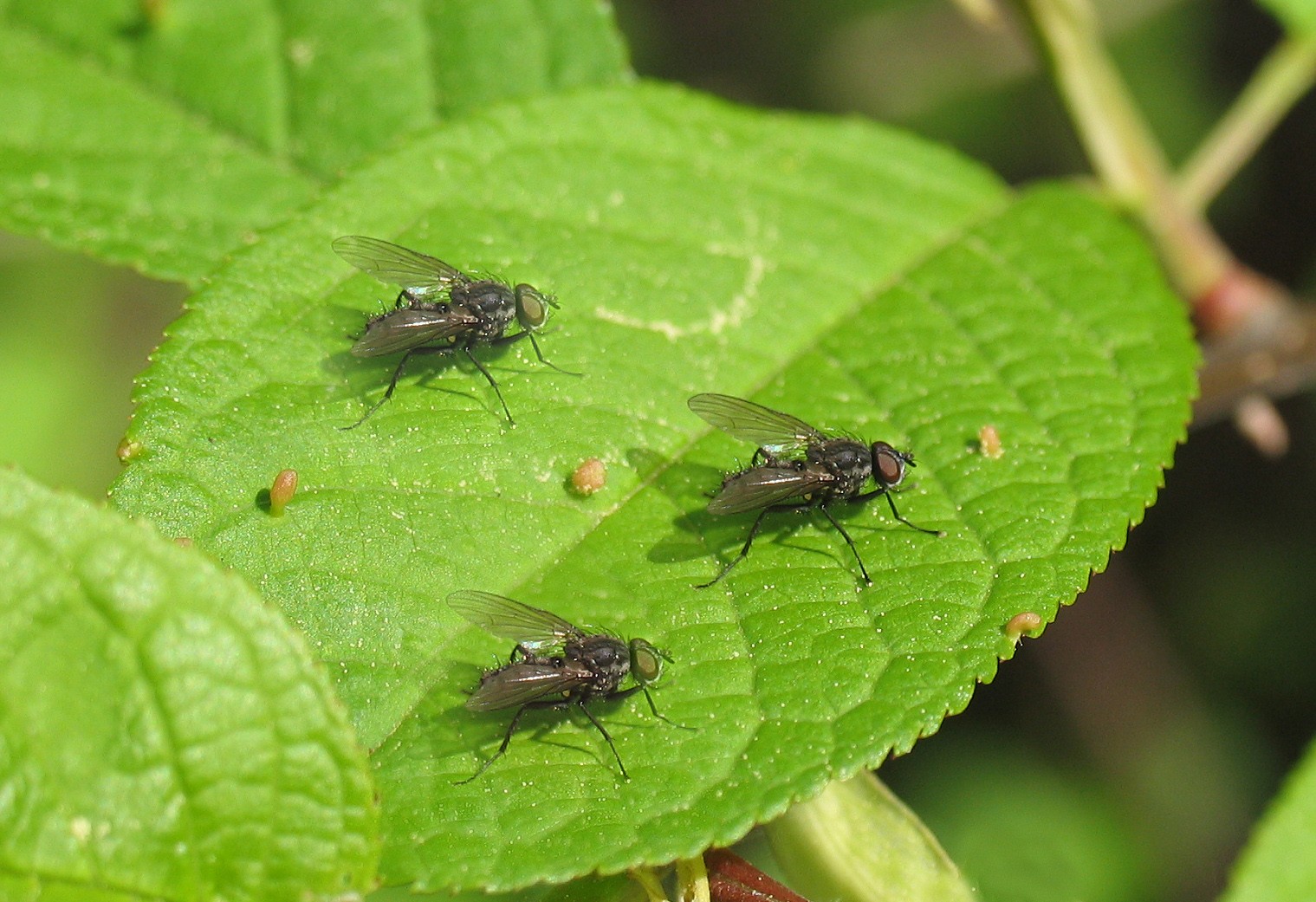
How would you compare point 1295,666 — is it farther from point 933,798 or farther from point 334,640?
point 334,640

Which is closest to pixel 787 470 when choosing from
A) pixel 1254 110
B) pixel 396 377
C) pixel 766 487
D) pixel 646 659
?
pixel 766 487

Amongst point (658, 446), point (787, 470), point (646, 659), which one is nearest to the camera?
point (646, 659)

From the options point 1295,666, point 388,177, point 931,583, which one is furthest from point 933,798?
point 388,177

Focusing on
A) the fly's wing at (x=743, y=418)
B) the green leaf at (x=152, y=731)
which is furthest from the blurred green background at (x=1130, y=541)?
the green leaf at (x=152, y=731)

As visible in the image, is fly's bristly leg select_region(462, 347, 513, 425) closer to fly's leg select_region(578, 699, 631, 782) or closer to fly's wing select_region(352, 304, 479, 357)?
fly's wing select_region(352, 304, 479, 357)

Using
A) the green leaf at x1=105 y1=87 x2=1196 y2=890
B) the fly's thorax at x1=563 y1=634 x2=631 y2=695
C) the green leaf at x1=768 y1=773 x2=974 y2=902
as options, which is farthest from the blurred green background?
the fly's thorax at x1=563 y1=634 x2=631 y2=695

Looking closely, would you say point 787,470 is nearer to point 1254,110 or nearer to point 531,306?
point 531,306
